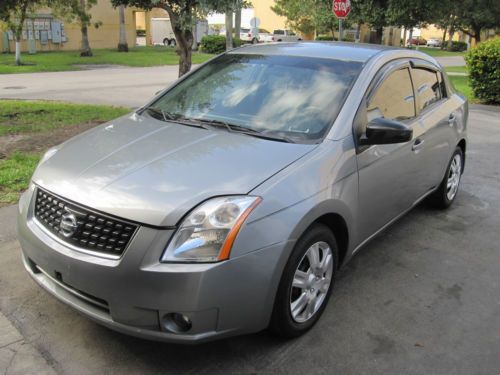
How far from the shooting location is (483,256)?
4.40m

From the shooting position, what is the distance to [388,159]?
3.74 metres

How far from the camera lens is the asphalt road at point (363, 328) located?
9.37 ft

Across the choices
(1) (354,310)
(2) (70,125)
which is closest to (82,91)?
(2) (70,125)

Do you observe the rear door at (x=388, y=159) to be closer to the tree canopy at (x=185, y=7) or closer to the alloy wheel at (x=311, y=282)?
the alloy wheel at (x=311, y=282)

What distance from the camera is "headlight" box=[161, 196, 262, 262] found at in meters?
2.49

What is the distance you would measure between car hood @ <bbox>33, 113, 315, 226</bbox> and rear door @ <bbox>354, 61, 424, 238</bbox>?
58cm

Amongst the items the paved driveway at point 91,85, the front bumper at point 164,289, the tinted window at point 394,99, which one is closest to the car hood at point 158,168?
the front bumper at point 164,289

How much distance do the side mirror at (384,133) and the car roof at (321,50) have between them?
0.69 meters

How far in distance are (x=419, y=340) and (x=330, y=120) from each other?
1.50 metres

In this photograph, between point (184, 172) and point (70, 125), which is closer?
point (184, 172)

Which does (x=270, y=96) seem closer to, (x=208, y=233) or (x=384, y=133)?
(x=384, y=133)

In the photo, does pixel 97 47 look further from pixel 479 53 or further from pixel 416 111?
pixel 416 111

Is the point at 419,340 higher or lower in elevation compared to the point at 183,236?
lower

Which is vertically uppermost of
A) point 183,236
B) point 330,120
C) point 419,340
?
point 330,120
